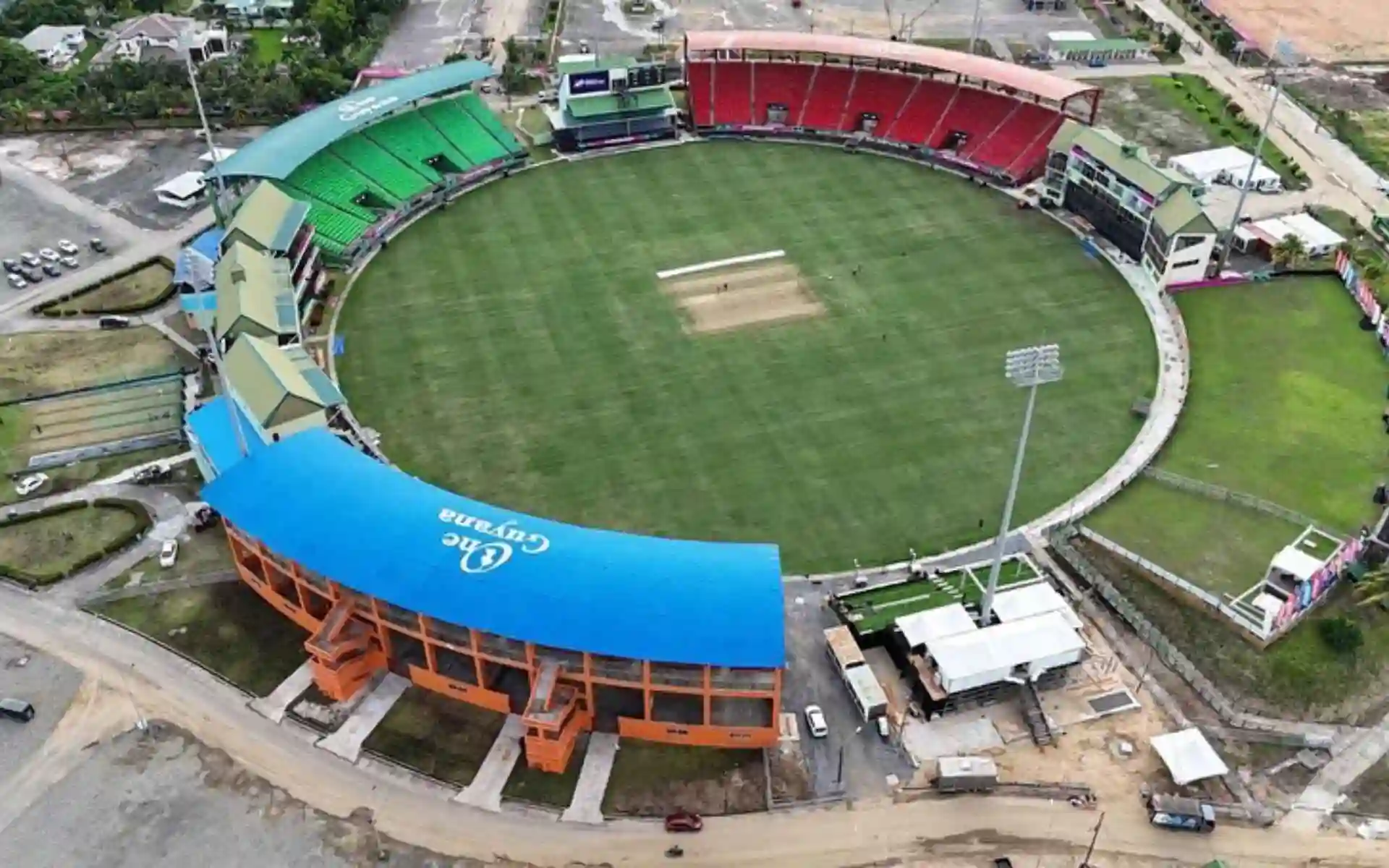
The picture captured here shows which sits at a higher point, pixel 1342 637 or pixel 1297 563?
pixel 1297 563

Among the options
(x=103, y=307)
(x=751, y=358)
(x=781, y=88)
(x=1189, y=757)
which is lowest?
(x=103, y=307)

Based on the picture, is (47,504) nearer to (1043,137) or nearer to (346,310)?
(346,310)

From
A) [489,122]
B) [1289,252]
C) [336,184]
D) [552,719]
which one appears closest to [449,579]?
[552,719]

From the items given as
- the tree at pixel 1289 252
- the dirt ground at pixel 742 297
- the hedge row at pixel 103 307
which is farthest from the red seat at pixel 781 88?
the hedge row at pixel 103 307

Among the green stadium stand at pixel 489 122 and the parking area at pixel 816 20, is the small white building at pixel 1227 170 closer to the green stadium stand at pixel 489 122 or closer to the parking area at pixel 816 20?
the parking area at pixel 816 20

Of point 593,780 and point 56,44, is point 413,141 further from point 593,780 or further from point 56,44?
point 593,780

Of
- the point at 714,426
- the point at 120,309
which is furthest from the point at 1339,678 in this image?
the point at 120,309
